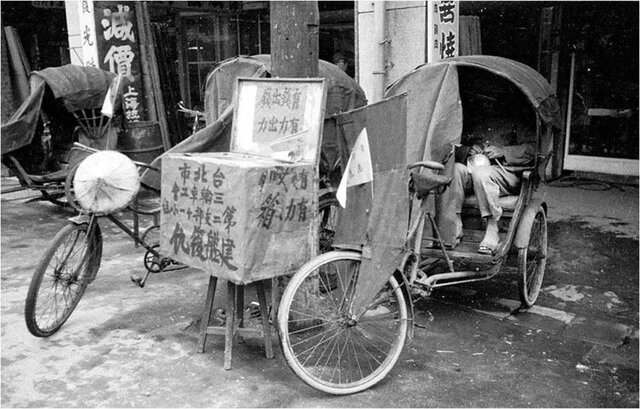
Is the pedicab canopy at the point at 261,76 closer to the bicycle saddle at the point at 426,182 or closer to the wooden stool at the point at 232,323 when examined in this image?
the bicycle saddle at the point at 426,182

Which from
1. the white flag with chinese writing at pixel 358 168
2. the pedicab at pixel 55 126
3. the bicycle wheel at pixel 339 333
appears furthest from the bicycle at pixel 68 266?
the pedicab at pixel 55 126

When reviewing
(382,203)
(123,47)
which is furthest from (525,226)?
(123,47)

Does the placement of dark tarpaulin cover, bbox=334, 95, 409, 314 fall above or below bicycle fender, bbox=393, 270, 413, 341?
above

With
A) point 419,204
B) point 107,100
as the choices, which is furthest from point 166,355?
point 107,100

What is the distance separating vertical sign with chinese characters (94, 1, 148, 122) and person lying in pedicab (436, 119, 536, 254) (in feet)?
21.3

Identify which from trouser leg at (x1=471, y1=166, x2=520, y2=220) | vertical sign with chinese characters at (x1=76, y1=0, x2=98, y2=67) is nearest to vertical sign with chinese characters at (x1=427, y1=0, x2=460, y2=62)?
trouser leg at (x1=471, y1=166, x2=520, y2=220)

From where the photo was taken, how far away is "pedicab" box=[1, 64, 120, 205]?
26.8ft

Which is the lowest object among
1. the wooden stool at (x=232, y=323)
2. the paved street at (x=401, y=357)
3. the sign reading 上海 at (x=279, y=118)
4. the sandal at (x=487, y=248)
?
the paved street at (x=401, y=357)

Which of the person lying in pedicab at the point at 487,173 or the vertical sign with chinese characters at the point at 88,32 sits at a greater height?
the vertical sign with chinese characters at the point at 88,32

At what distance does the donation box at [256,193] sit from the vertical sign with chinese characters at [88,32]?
6.95 m

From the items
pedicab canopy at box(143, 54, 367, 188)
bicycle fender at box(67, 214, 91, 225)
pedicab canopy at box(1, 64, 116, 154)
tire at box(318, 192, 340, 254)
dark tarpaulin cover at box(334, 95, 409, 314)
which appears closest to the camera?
dark tarpaulin cover at box(334, 95, 409, 314)

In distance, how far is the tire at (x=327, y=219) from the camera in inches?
221

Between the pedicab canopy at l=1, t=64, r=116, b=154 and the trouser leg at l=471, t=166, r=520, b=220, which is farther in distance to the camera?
the pedicab canopy at l=1, t=64, r=116, b=154

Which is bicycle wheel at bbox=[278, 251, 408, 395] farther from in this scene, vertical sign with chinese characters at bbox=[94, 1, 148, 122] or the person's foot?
vertical sign with chinese characters at bbox=[94, 1, 148, 122]
